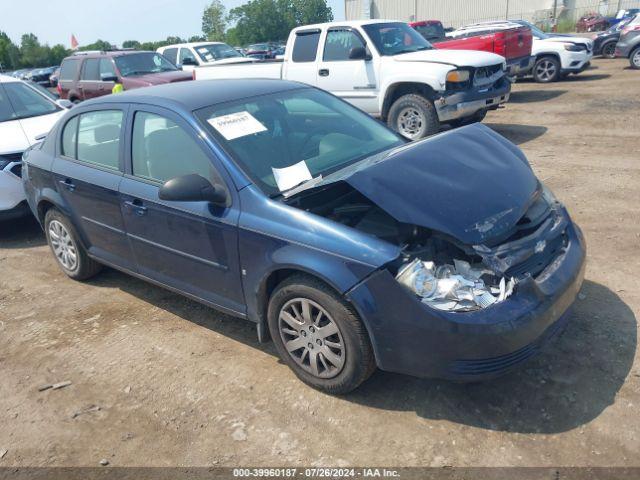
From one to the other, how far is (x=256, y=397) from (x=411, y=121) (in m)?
6.31

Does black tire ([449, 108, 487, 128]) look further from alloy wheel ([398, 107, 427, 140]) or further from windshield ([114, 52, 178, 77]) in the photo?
windshield ([114, 52, 178, 77])

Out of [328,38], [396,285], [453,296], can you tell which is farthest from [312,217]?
[328,38]

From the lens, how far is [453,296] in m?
2.78

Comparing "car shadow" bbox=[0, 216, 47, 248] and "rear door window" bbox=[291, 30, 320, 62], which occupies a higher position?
"rear door window" bbox=[291, 30, 320, 62]

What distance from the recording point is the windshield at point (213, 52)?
14684mm

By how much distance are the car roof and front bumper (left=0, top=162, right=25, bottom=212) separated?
226cm

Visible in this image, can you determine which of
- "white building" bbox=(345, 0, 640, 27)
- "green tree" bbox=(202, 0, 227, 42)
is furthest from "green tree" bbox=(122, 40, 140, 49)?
"white building" bbox=(345, 0, 640, 27)

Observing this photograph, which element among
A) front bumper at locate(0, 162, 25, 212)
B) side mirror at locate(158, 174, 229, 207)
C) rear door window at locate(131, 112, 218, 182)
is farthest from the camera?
front bumper at locate(0, 162, 25, 212)

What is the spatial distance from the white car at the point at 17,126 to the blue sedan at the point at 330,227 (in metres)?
2.07

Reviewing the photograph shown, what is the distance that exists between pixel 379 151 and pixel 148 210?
1.72 m

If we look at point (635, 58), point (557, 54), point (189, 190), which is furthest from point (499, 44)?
point (189, 190)

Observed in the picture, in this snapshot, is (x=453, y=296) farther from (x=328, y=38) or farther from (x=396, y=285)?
(x=328, y=38)

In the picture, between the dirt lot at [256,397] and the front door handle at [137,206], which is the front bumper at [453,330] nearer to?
the dirt lot at [256,397]

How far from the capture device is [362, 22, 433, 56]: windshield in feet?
29.5
